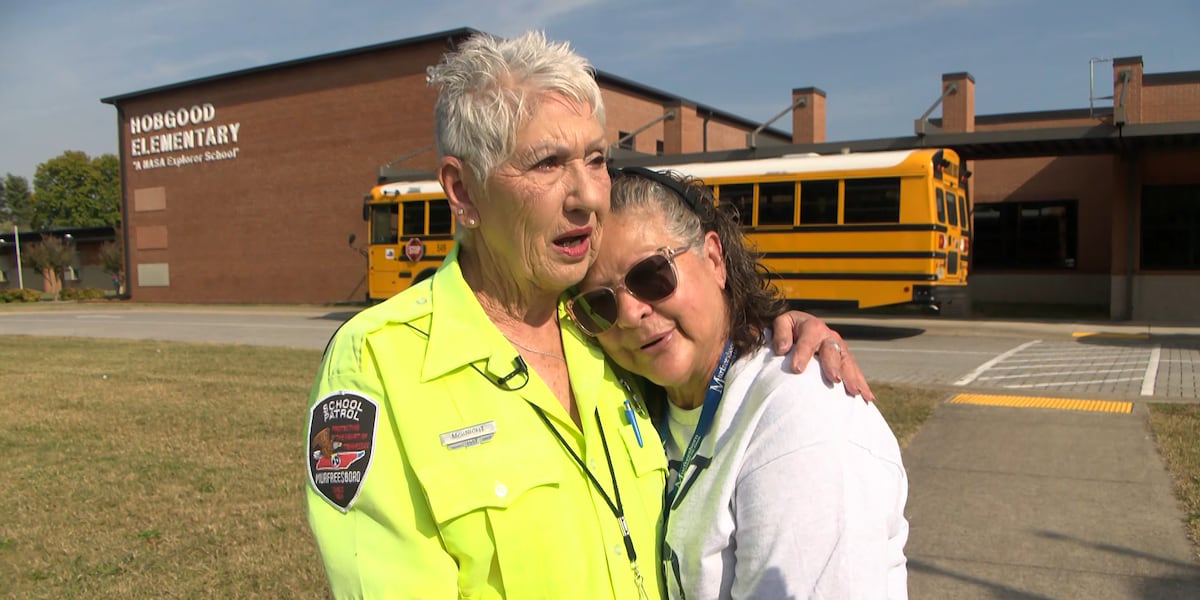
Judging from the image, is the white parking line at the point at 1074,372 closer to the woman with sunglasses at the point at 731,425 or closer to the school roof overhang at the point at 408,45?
the woman with sunglasses at the point at 731,425

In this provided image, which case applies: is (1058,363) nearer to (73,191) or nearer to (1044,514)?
(1044,514)

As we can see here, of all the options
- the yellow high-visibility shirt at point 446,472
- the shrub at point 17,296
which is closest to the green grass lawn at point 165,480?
the yellow high-visibility shirt at point 446,472

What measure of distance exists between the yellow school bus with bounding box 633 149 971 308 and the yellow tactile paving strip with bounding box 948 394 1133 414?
5280 mm

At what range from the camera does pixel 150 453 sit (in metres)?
6.90

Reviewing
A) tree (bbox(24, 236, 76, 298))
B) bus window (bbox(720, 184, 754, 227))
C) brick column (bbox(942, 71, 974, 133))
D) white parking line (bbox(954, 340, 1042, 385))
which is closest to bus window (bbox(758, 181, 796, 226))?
bus window (bbox(720, 184, 754, 227))

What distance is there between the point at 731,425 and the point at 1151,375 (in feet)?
36.0

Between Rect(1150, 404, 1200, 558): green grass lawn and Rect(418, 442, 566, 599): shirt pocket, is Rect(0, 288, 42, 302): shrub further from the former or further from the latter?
Rect(418, 442, 566, 599): shirt pocket

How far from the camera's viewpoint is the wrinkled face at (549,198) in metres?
1.88

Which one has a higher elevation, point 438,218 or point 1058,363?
point 438,218

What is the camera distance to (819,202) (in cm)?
1509

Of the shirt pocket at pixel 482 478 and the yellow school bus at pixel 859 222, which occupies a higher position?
the yellow school bus at pixel 859 222

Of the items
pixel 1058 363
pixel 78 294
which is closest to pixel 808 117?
pixel 1058 363

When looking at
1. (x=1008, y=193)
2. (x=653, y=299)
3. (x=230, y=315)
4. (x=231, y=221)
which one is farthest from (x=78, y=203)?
(x=653, y=299)

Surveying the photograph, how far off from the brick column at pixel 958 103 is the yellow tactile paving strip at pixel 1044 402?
14.7 meters
